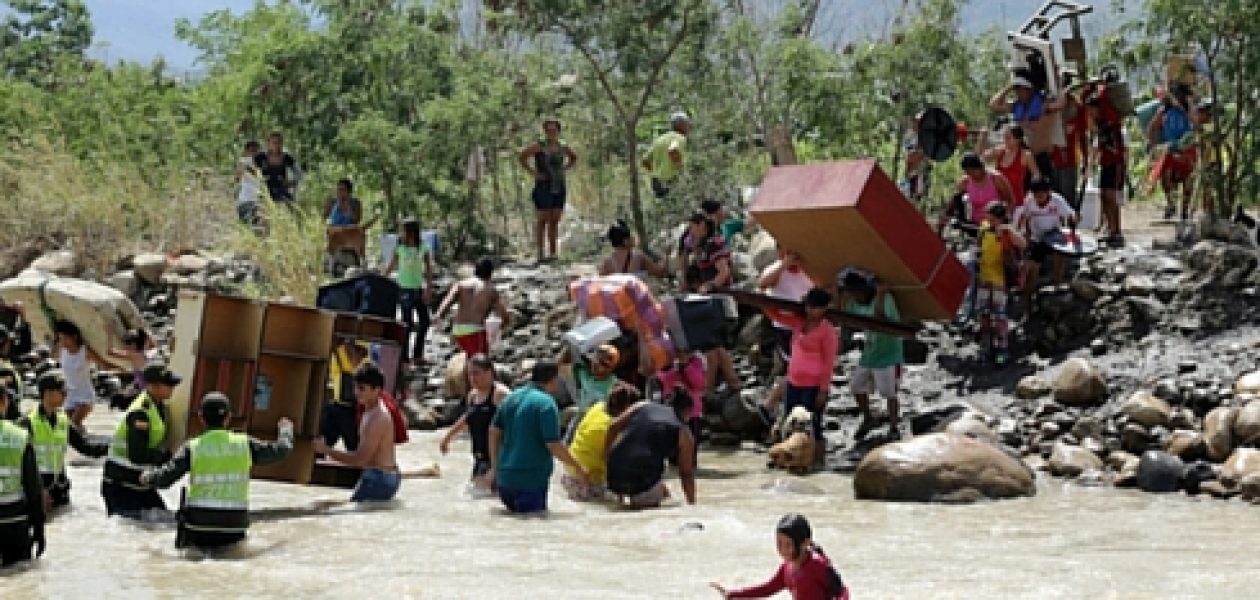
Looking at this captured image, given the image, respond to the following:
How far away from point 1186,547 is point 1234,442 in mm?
2461

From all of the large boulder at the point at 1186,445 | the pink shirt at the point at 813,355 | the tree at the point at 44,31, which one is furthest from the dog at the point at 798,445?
the tree at the point at 44,31

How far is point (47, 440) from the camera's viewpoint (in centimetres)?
1055

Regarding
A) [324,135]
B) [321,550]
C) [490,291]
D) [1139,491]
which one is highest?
[324,135]

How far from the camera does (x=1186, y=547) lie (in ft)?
34.4

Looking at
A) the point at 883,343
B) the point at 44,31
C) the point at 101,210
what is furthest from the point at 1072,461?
the point at 44,31

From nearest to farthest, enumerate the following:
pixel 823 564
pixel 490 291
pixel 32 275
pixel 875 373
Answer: pixel 823 564 → pixel 875 373 → pixel 490 291 → pixel 32 275

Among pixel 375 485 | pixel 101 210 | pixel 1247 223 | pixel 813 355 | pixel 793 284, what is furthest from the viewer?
pixel 101 210

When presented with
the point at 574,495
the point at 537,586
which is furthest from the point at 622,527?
the point at 537,586

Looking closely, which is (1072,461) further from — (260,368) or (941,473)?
(260,368)

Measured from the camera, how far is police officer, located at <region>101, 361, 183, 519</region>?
10.4m

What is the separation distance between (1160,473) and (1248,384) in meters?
1.16

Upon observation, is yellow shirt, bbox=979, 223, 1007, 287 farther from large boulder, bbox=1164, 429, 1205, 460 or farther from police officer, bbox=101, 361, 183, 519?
police officer, bbox=101, 361, 183, 519

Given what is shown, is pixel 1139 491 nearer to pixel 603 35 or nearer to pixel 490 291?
pixel 490 291

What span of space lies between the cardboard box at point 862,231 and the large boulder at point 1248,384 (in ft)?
7.06
